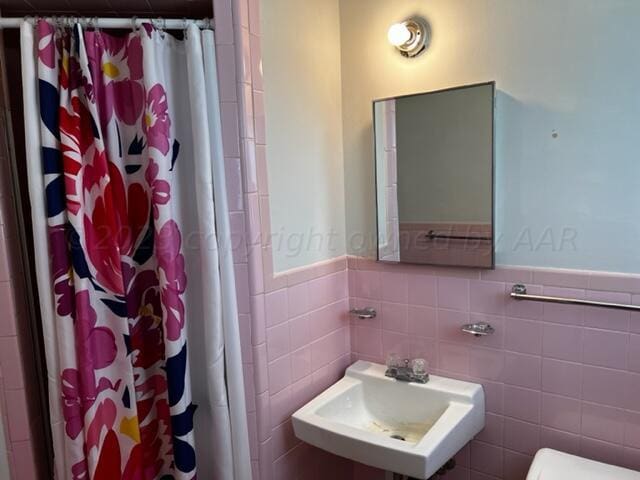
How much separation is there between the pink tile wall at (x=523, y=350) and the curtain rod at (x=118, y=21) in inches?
42.9

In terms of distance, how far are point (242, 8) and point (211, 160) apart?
1.55 feet

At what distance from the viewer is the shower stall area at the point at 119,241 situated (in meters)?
1.24

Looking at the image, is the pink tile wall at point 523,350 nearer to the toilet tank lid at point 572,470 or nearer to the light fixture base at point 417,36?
the toilet tank lid at point 572,470

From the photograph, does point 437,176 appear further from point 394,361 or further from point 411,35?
point 394,361

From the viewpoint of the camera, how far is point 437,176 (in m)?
1.63

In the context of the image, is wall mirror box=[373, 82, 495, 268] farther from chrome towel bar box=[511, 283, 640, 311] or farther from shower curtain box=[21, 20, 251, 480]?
shower curtain box=[21, 20, 251, 480]

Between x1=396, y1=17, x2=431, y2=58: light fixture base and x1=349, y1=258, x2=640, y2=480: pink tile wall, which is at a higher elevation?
x1=396, y1=17, x2=431, y2=58: light fixture base

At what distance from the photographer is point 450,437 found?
1.39 m

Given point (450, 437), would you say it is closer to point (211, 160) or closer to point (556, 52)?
point (211, 160)

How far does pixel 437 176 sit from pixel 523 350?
2.28 ft

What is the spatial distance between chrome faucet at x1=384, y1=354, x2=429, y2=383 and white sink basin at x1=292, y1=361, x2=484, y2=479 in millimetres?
23

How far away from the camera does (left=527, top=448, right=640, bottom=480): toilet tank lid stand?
1302 millimetres

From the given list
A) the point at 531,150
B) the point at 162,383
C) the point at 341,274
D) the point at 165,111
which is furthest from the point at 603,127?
the point at 162,383

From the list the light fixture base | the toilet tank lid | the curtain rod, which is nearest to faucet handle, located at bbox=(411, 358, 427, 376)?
the toilet tank lid
